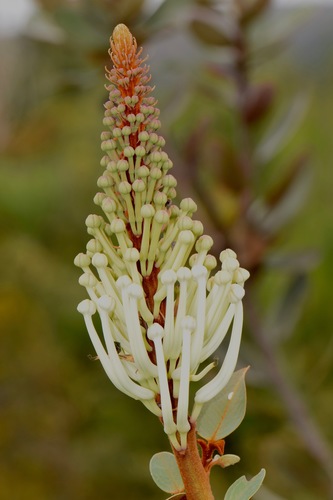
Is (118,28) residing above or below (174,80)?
below

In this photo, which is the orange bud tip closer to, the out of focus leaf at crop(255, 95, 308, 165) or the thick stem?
the thick stem

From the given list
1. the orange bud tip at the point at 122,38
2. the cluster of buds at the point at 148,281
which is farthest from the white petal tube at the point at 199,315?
the orange bud tip at the point at 122,38

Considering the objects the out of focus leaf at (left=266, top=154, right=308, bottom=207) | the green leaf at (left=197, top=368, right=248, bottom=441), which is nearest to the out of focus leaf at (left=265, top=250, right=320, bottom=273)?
the out of focus leaf at (left=266, top=154, right=308, bottom=207)

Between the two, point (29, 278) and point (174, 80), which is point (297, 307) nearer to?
point (174, 80)

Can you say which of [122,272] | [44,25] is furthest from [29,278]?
[122,272]

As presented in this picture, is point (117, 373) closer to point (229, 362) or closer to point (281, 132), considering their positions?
point (229, 362)

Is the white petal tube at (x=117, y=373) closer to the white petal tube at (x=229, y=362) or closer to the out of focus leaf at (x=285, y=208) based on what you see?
the white petal tube at (x=229, y=362)
